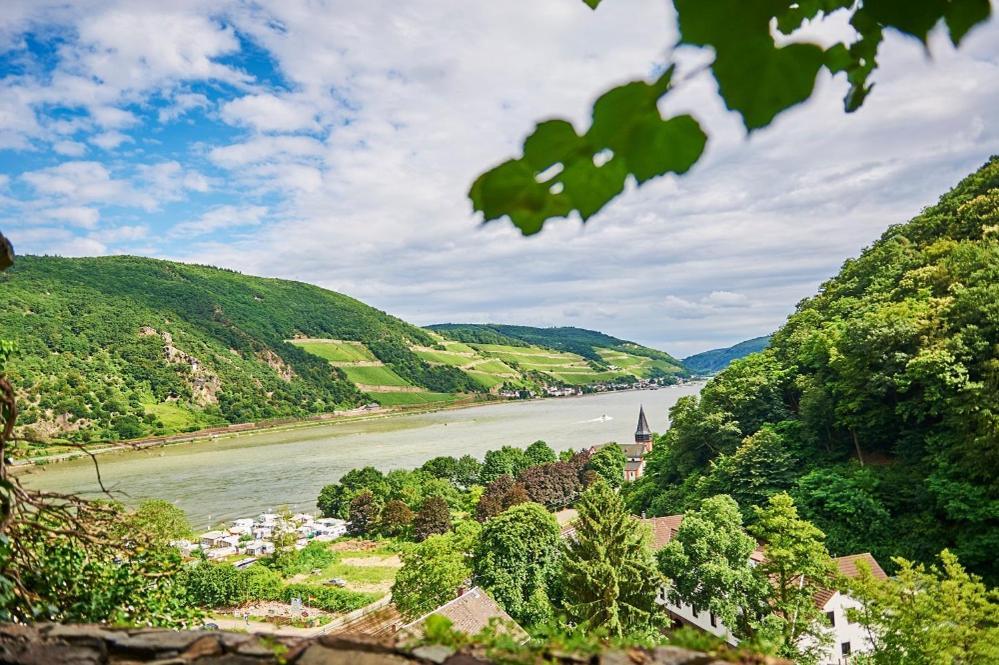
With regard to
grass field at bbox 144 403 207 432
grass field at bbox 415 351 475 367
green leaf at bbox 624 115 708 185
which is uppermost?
grass field at bbox 415 351 475 367

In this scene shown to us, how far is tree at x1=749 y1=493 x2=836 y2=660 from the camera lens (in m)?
16.3

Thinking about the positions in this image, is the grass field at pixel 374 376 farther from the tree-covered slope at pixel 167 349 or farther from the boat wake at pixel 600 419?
the boat wake at pixel 600 419

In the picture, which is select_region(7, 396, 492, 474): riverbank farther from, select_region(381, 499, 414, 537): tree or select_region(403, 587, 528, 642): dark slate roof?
select_region(403, 587, 528, 642): dark slate roof

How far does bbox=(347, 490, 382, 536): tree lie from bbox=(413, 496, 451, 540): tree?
4.86 meters

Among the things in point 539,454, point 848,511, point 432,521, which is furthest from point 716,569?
point 539,454

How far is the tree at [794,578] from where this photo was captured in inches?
640

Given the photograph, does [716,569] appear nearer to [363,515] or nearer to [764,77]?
[764,77]

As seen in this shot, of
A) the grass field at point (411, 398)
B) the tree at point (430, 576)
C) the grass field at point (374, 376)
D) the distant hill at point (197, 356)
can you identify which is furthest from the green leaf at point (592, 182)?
the grass field at point (374, 376)

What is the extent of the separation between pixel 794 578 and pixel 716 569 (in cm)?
235

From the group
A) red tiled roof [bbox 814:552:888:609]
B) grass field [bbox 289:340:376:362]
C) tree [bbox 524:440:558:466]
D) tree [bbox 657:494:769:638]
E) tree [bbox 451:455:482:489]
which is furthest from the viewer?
grass field [bbox 289:340:376:362]

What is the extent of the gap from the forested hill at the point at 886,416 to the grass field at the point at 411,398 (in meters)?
101

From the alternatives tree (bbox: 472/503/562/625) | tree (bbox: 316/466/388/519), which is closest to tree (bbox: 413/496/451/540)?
tree (bbox: 316/466/388/519)

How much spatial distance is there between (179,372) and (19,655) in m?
132

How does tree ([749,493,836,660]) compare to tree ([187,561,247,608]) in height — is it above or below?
above
